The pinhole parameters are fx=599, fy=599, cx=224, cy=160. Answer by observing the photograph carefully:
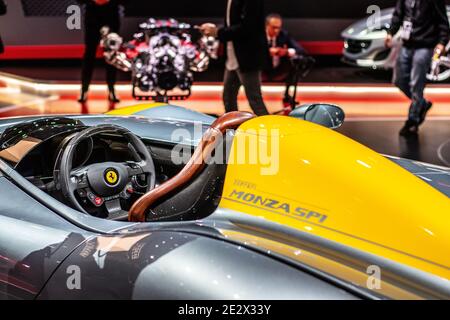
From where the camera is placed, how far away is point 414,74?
5.72m

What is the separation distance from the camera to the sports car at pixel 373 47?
822cm

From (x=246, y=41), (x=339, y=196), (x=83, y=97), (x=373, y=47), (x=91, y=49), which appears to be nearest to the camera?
(x=339, y=196)

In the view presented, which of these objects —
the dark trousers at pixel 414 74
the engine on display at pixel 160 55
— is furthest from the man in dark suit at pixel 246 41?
the dark trousers at pixel 414 74

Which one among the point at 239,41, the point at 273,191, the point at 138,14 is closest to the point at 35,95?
the point at 138,14

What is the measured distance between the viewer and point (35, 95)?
8.02 m

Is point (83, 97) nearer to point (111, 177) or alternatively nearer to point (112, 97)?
point (112, 97)

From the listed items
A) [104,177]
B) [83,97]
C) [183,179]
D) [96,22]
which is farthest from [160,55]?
[183,179]

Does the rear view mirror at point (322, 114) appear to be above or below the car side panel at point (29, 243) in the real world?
above

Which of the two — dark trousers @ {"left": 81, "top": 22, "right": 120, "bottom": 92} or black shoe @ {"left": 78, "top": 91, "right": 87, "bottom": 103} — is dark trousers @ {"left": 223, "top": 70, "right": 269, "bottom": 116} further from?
black shoe @ {"left": 78, "top": 91, "right": 87, "bottom": 103}

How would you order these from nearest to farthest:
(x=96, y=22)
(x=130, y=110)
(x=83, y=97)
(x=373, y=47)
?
1. (x=130, y=110)
2. (x=96, y=22)
3. (x=83, y=97)
4. (x=373, y=47)

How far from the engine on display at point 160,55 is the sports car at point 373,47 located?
3037 mm

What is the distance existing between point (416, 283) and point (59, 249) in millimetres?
1102

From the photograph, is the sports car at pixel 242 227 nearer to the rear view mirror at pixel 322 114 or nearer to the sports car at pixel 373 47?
the rear view mirror at pixel 322 114

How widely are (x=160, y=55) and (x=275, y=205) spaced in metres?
4.34
